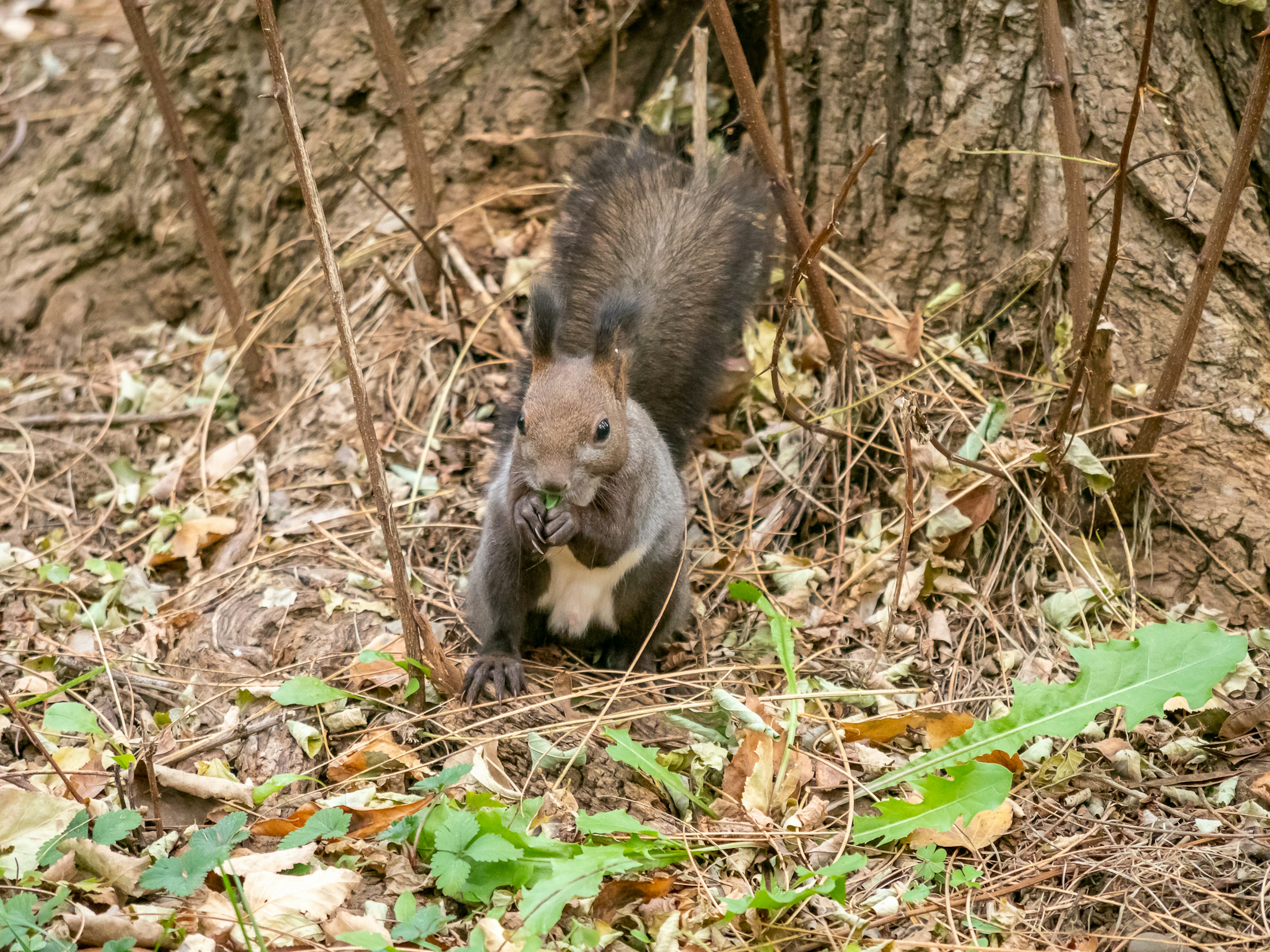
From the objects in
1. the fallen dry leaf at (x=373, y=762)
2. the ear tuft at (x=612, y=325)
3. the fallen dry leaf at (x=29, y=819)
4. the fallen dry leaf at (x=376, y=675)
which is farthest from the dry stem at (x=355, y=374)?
the fallen dry leaf at (x=29, y=819)

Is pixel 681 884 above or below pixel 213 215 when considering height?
below

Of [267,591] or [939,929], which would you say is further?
[267,591]

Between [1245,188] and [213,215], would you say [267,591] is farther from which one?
[1245,188]

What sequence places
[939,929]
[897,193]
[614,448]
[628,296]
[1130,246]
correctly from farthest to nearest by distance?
1. [897,193]
2. [1130,246]
3. [628,296]
4. [614,448]
5. [939,929]

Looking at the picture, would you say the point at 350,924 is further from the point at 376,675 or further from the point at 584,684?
the point at 584,684

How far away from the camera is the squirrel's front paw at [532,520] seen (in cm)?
283

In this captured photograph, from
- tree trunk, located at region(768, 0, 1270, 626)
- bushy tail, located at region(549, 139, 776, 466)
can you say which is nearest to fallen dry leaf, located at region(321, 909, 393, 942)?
bushy tail, located at region(549, 139, 776, 466)

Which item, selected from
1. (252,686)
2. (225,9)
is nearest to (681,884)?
(252,686)

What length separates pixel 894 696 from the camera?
2.99 meters

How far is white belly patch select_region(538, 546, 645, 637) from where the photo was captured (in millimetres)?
3131

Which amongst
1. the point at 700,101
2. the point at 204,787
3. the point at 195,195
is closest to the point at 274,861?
the point at 204,787

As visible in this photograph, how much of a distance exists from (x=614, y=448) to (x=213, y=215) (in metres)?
2.65

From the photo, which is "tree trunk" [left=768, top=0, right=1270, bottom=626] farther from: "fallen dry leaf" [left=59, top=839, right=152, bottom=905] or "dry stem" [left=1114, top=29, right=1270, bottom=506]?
"fallen dry leaf" [left=59, top=839, right=152, bottom=905]

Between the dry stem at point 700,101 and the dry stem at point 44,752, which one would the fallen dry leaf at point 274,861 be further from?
the dry stem at point 700,101
